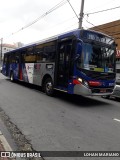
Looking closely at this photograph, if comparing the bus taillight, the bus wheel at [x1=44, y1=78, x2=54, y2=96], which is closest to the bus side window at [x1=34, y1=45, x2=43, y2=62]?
the bus wheel at [x1=44, y1=78, x2=54, y2=96]

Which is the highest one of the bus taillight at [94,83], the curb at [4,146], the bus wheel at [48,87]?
the bus taillight at [94,83]

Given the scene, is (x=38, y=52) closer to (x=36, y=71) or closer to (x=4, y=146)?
(x=36, y=71)

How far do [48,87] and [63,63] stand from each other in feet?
6.95

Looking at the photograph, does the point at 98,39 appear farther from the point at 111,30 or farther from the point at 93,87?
the point at 111,30

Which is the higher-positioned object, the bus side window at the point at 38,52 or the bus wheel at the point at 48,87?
the bus side window at the point at 38,52

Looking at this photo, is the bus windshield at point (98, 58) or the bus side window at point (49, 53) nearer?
the bus windshield at point (98, 58)

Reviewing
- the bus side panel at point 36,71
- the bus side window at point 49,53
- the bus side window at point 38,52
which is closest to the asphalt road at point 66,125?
the bus side panel at point 36,71

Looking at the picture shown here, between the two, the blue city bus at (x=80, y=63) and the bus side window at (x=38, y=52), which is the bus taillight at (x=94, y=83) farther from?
the bus side window at (x=38, y=52)

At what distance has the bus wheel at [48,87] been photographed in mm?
12078

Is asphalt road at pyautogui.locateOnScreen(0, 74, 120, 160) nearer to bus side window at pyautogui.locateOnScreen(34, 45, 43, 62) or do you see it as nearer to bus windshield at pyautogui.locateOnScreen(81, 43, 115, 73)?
bus windshield at pyautogui.locateOnScreen(81, 43, 115, 73)

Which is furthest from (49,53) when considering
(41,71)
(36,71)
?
(36,71)

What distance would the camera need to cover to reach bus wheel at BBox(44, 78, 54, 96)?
12078mm

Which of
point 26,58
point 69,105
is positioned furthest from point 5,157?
point 26,58

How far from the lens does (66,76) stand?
1048 centimetres
